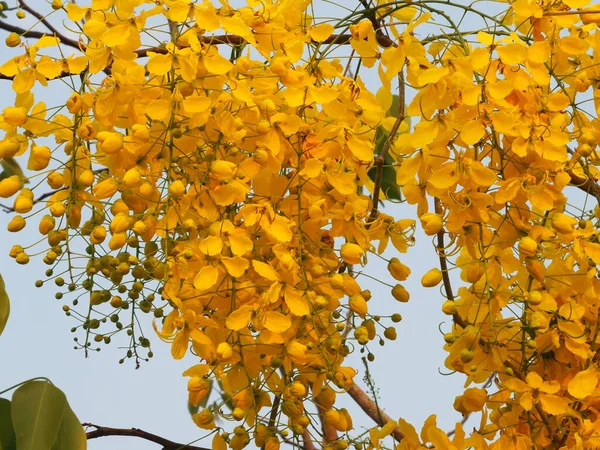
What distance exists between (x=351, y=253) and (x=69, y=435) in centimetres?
38

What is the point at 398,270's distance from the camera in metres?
1.07

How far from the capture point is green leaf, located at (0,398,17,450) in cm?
108

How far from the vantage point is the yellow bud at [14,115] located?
41.5 inches

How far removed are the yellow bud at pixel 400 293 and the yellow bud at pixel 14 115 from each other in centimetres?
46

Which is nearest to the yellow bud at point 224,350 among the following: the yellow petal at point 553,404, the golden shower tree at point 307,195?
the golden shower tree at point 307,195

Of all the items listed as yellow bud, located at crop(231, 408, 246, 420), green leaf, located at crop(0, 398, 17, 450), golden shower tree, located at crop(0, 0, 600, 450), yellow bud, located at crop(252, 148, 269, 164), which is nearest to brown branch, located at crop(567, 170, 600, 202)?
golden shower tree, located at crop(0, 0, 600, 450)

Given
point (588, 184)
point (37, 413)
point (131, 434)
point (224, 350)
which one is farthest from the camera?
point (131, 434)

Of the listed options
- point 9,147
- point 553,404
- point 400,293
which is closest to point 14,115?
point 9,147

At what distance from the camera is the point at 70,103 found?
104cm

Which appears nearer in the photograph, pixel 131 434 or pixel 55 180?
pixel 55 180

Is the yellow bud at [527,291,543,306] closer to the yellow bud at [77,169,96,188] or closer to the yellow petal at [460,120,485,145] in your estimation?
the yellow petal at [460,120,485,145]

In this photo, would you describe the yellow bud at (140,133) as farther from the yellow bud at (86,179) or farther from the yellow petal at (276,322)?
the yellow petal at (276,322)

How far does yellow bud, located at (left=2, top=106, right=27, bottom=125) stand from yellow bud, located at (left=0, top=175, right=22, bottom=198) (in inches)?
2.6

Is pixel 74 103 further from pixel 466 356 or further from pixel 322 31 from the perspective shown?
pixel 466 356
